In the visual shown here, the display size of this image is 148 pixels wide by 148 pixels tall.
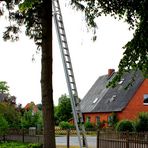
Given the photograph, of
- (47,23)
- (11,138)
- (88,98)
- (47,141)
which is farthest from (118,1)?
(88,98)

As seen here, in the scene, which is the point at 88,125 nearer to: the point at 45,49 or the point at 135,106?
the point at 135,106

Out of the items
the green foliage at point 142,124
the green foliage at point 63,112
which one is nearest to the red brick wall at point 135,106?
the green foliage at point 142,124

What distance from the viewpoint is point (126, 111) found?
2295 inches

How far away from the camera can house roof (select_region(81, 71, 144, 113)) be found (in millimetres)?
59284

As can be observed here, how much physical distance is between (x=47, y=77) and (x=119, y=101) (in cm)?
4280

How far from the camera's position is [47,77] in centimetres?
1777

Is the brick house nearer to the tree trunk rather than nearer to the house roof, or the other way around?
the house roof

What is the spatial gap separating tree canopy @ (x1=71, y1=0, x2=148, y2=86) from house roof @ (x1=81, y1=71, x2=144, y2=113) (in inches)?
1470

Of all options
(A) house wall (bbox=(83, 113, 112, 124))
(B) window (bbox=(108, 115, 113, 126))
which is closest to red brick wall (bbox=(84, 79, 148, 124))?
(B) window (bbox=(108, 115, 113, 126))

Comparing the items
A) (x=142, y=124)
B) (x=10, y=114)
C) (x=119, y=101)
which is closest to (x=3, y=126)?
(x=10, y=114)

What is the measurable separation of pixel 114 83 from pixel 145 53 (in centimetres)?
216

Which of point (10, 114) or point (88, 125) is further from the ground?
point (10, 114)

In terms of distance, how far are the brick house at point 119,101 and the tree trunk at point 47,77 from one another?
36838 millimetres

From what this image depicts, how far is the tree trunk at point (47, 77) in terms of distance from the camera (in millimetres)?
17656
